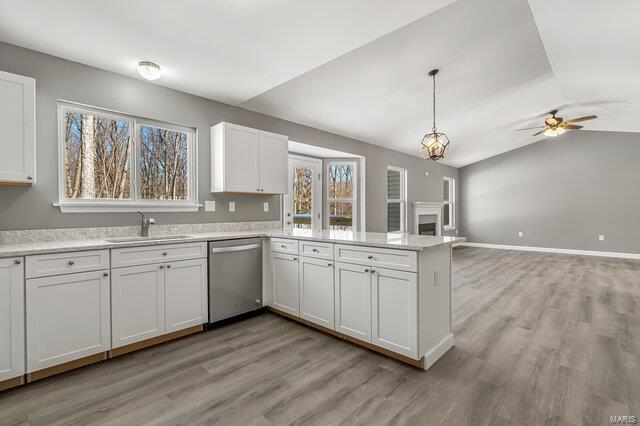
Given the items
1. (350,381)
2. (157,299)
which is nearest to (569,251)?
(350,381)

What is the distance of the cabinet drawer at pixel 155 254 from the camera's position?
239 cm

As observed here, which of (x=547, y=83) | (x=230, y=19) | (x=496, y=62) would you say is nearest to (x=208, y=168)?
(x=230, y=19)

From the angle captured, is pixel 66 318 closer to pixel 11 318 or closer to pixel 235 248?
pixel 11 318

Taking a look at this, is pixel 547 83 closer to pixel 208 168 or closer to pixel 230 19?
pixel 230 19

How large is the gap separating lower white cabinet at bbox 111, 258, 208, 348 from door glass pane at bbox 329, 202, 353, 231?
10.0 ft

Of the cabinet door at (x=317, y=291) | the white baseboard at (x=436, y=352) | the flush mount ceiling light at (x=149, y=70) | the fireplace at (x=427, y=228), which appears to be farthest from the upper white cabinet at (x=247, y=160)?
the fireplace at (x=427, y=228)

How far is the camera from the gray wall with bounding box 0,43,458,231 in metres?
2.43

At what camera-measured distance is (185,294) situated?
276cm

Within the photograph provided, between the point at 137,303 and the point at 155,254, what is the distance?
41 centimetres

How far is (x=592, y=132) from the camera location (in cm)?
731

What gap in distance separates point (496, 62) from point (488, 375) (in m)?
3.50

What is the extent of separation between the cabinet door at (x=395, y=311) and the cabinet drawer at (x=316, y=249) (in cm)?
50

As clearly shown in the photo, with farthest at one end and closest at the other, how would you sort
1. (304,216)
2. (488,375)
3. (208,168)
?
(304,216)
(208,168)
(488,375)

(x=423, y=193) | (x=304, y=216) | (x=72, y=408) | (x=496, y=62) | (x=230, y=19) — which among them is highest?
(x=496, y=62)
